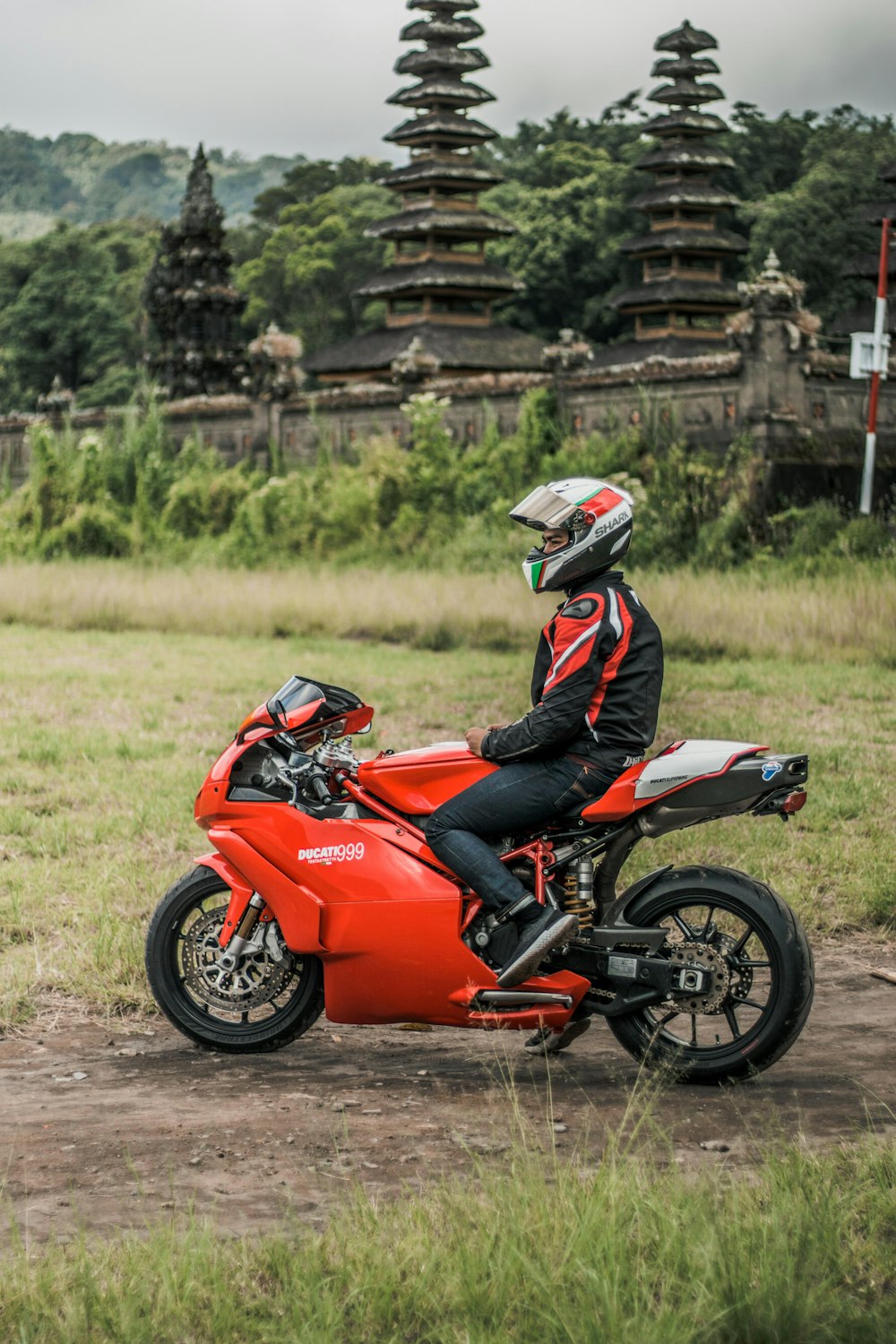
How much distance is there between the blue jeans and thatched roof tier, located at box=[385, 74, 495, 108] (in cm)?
4767

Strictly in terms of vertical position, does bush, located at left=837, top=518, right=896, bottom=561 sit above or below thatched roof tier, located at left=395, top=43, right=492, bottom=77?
below

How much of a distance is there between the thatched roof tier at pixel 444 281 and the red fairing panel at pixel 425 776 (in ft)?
142

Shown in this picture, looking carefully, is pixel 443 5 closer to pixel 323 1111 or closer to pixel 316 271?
pixel 316 271

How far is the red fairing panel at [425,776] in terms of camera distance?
563 cm

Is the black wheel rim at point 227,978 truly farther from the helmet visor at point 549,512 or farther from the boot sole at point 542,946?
the helmet visor at point 549,512

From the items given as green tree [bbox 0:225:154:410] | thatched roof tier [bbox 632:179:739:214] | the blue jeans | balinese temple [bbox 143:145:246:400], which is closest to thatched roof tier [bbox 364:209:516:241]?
thatched roof tier [bbox 632:179:739:214]

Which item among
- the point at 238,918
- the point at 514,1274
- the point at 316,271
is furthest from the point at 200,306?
the point at 514,1274

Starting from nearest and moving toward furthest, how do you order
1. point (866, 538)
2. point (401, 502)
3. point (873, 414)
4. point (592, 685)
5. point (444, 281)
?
point (592, 685)
point (866, 538)
point (873, 414)
point (401, 502)
point (444, 281)

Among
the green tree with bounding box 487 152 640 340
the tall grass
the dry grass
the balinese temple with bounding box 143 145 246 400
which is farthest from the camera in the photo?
the green tree with bounding box 487 152 640 340

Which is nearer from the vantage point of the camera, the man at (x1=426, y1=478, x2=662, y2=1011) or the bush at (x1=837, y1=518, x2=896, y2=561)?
the man at (x1=426, y1=478, x2=662, y2=1011)

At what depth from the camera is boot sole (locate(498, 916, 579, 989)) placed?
527 centimetres

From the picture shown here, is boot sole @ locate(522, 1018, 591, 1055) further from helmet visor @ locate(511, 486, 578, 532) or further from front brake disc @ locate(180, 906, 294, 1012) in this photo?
helmet visor @ locate(511, 486, 578, 532)

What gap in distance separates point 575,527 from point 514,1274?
8.45 feet

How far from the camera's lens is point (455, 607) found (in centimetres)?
2112
